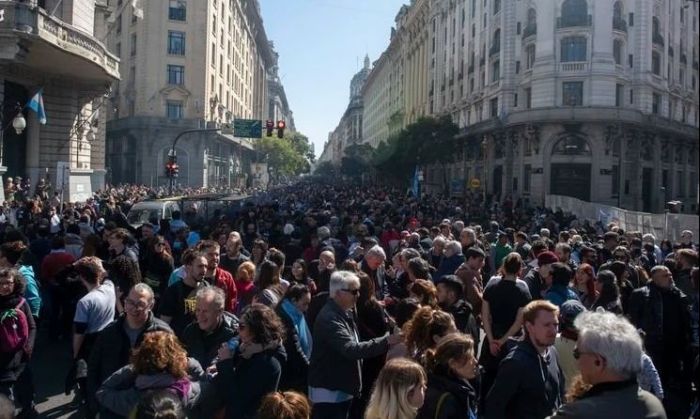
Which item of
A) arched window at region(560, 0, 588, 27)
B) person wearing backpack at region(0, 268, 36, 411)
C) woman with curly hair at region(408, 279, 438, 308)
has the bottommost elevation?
person wearing backpack at region(0, 268, 36, 411)

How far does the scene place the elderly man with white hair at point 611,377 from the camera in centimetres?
289

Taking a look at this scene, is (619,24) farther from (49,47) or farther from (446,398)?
(446,398)

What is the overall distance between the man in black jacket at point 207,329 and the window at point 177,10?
168 feet

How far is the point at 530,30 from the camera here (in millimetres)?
43969

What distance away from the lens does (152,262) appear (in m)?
8.34

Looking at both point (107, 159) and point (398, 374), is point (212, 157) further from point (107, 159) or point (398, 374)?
point (398, 374)

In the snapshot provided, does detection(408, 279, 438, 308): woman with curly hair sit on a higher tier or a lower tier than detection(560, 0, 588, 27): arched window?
lower

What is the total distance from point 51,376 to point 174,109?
4666cm

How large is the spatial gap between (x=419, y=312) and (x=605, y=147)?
1547 inches

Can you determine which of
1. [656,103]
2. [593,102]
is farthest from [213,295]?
[656,103]

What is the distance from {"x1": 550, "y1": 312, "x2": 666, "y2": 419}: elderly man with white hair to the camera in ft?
9.48

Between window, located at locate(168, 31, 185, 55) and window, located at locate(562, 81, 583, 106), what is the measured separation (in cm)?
3068

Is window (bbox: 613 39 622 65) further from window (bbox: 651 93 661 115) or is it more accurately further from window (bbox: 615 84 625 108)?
window (bbox: 651 93 661 115)

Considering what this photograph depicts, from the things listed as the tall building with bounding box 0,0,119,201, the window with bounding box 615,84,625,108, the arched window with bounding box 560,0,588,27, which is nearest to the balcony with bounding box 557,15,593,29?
the arched window with bounding box 560,0,588,27
